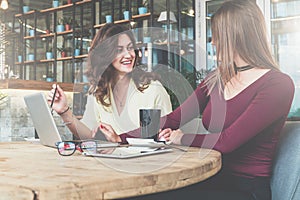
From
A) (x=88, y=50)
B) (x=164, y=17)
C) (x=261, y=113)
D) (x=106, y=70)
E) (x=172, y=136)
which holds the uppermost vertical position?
(x=164, y=17)

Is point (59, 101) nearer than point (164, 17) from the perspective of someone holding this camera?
Yes

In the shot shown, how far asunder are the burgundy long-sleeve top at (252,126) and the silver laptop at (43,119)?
523 millimetres

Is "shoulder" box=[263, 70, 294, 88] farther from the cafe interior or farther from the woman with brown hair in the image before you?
the woman with brown hair

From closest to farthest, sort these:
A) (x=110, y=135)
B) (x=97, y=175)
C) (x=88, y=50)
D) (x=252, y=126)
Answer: (x=97, y=175)
(x=252, y=126)
(x=110, y=135)
(x=88, y=50)

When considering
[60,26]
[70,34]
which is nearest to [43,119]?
[70,34]

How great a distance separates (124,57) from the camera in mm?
2309

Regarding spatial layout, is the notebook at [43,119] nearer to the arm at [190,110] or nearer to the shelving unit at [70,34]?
the arm at [190,110]

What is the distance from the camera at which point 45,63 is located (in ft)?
24.4

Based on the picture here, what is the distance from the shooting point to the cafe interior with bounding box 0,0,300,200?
1.42 meters

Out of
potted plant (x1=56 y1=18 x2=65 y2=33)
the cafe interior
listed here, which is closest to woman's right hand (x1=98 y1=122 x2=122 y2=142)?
the cafe interior

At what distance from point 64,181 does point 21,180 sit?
0.10m

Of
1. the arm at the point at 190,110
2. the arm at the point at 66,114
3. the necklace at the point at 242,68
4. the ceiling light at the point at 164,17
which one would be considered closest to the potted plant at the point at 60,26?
the ceiling light at the point at 164,17

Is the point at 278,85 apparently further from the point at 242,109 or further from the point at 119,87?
the point at 119,87

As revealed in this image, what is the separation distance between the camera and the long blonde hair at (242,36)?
1.50 m
